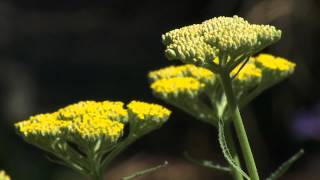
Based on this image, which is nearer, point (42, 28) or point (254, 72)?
point (254, 72)

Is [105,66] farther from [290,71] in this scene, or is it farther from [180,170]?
[290,71]

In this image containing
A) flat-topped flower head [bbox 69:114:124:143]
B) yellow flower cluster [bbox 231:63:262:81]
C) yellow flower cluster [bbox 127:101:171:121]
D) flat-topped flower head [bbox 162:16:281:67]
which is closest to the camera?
flat-topped flower head [bbox 162:16:281:67]

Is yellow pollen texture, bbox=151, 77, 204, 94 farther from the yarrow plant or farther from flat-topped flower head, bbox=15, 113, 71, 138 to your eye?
flat-topped flower head, bbox=15, 113, 71, 138

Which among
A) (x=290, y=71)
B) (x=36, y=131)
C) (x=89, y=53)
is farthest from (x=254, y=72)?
(x=89, y=53)

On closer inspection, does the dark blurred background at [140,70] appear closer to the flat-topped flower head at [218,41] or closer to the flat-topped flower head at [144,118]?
the flat-topped flower head at [144,118]

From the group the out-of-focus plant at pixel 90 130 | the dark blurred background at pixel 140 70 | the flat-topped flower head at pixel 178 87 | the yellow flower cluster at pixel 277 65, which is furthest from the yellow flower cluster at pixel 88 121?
the dark blurred background at pixel 140 70

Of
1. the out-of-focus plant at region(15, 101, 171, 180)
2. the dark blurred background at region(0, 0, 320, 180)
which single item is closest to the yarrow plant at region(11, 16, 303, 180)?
the out-of-focus plant at region(15, 101, 171, 180)
